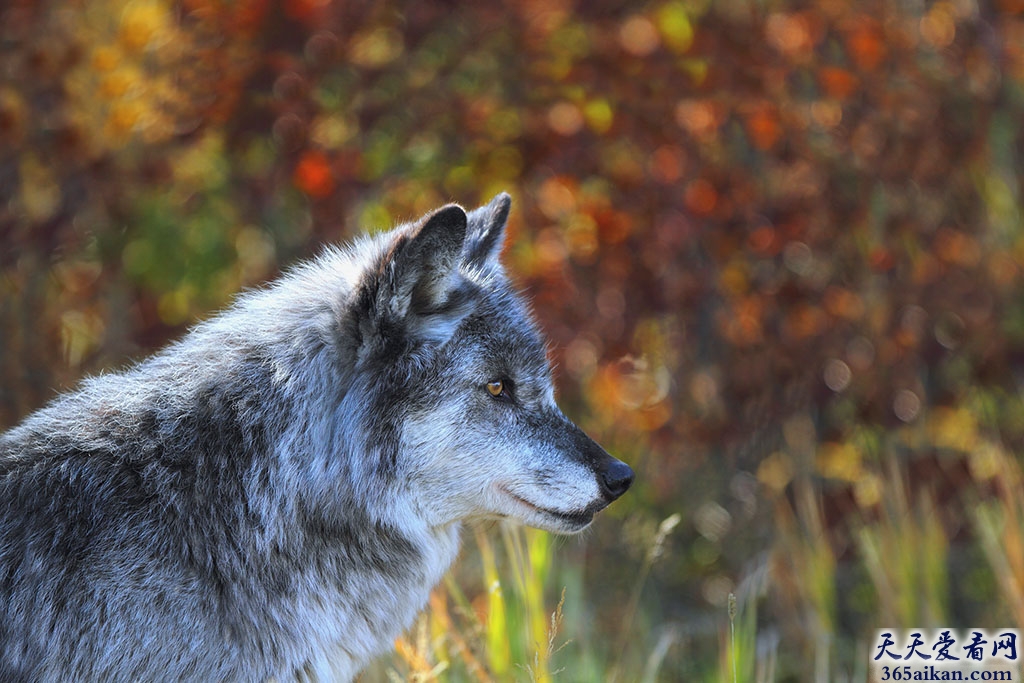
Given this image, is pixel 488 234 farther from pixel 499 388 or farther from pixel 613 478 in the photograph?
pixel 613 478

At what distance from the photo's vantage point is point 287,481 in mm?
3400

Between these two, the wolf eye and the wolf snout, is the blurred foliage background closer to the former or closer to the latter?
the wolf snout

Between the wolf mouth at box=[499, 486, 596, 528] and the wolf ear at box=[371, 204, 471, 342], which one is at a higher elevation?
the wolf ear at box=[371, 204, 471, 342]

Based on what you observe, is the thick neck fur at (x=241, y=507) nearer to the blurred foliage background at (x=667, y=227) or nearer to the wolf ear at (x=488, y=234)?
the wolf ear at (x=488, y=234)

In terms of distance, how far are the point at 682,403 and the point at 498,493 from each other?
4193 millimetres

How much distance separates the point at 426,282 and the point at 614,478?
866 mm

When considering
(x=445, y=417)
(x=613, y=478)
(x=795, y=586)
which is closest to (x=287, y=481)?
(x=445, y=417)

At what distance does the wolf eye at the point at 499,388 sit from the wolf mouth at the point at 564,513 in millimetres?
316

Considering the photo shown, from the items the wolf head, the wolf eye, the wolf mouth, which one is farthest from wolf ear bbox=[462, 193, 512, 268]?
the wolf mouth

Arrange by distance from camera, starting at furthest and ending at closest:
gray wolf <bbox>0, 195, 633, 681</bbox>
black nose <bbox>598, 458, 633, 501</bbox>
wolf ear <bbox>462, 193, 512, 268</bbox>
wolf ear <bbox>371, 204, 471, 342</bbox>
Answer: wolf ear <bbox>462, 193, 512, 268</bbox> < black nose <bbox>598, 458, 633, 501</bbox> < wolf ear <bbox>371, 204, 471, 342</bbox> < gray wolf <bbox>0, 195, 633, 681</bbox>

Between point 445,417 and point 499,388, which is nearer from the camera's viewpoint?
point 445,417

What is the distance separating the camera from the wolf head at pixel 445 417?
3.42 meters

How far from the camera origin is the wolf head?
135 inches

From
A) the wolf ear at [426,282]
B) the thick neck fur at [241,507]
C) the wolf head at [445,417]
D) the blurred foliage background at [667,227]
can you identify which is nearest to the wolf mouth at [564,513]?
the wolf head at [445,417]
